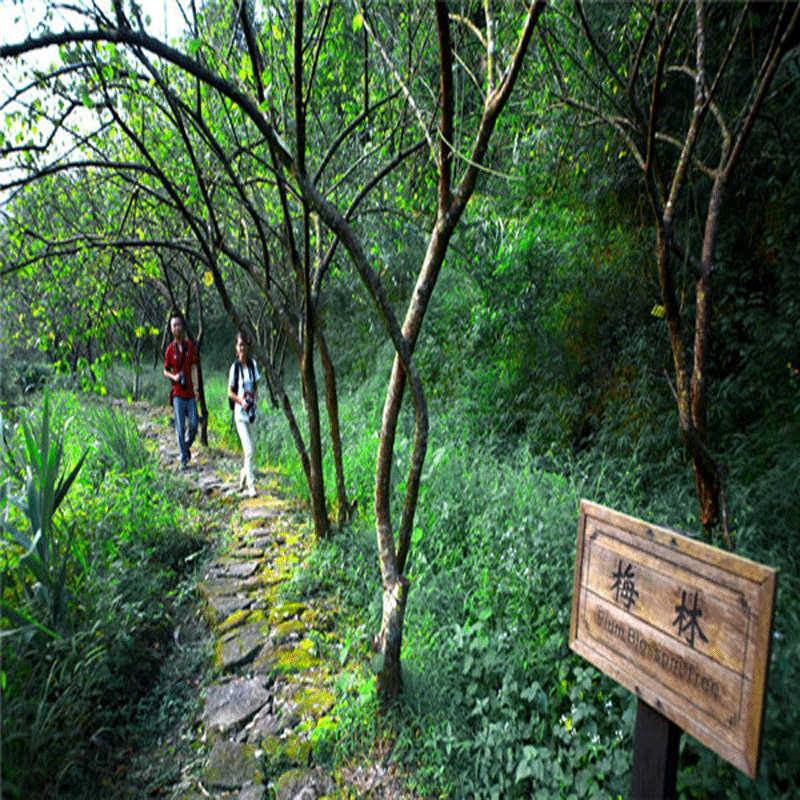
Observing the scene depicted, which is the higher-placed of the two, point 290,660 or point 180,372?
point 180,372

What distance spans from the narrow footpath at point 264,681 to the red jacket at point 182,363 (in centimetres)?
219

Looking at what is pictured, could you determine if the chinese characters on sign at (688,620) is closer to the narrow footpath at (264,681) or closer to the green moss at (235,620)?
the narrow footpath at (264,681)

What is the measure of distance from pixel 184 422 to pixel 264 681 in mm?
4105

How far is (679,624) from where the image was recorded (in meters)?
1.31

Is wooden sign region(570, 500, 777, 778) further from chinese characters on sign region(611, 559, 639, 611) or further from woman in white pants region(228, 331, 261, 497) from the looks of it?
woman in white pants region(228, 331, 261, 497)

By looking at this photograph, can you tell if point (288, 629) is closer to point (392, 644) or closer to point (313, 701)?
point (313, 701)

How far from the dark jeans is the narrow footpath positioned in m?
2.06

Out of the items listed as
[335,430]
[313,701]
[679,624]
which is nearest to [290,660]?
[313,701]

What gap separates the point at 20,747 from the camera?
192cm

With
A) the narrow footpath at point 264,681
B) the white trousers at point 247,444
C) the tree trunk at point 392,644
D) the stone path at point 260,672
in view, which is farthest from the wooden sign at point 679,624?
the white trousers at point 247,444

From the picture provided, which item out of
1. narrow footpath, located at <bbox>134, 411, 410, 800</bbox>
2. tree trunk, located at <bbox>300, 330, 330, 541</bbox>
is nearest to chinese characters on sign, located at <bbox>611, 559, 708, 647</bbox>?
narrow footpath, located at <bbox>134, 411, 410, 800</bbox>

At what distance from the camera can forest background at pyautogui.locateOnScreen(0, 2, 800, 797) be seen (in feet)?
6.75

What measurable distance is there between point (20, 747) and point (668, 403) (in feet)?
15.6

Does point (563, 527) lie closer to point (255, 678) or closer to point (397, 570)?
point (397, 570)
